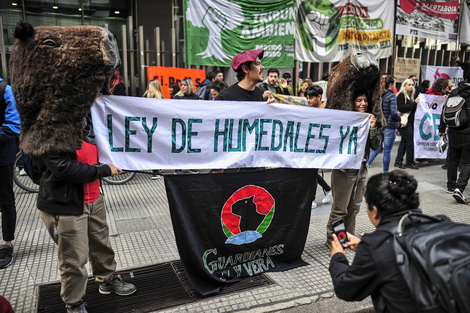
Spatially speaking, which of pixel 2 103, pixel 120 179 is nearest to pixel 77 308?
pixel 2 103

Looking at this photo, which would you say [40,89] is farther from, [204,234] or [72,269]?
[204,234]

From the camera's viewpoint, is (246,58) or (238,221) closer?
(238,221)

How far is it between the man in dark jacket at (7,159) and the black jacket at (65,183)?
1250mm

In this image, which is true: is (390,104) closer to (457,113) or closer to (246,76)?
(457,113)

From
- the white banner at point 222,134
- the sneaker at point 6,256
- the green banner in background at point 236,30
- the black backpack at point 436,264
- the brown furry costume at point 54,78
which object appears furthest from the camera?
the green banner in background at point 236,30

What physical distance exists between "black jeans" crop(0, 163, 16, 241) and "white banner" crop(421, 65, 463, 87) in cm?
1306

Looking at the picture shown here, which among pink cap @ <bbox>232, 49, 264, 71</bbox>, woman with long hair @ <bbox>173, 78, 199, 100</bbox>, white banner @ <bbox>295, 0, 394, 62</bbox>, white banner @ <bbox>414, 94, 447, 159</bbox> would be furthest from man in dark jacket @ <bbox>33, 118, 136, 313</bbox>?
white banner @ <bbox>295, 0, 394, 62</bbox>

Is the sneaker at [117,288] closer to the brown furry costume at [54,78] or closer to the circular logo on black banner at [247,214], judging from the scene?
the circular logo on black banner at [247,214]

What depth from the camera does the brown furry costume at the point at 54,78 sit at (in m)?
2.55

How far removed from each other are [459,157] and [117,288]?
6318mm

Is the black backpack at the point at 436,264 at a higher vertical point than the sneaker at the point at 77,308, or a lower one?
higher

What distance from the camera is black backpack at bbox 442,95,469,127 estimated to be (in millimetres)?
6461

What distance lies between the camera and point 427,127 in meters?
9.09

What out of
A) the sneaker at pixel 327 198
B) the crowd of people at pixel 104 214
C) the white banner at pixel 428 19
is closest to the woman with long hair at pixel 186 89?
the crowd of people at pixel 104 214
